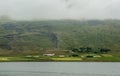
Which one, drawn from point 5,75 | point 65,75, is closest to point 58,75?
point 65,75

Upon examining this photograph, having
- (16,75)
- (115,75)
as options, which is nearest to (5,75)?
(16,75)

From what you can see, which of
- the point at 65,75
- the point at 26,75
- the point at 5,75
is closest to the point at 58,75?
the point at 65,75

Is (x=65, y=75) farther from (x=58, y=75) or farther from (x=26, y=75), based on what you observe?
(x=26, y=75)

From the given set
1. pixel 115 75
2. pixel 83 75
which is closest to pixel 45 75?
pixel 83 75

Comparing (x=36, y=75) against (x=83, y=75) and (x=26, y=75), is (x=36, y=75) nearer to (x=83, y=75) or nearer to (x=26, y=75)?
(x=26, y=75)

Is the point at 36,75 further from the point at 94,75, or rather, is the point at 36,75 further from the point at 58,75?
the point at 94,75
